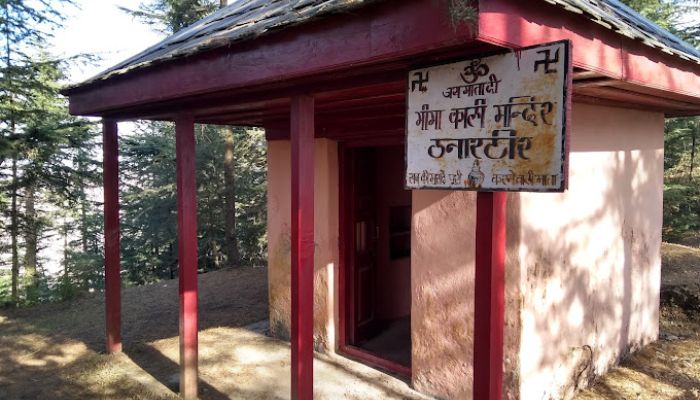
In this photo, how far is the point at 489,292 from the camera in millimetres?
2410

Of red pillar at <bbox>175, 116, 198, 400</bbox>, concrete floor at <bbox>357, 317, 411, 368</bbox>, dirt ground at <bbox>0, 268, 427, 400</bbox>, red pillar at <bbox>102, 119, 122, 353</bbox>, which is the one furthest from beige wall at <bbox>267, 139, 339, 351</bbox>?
red pillar at <bbox>102, 119, 122, 353</bbox>

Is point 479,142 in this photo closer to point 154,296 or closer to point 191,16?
point 154,296

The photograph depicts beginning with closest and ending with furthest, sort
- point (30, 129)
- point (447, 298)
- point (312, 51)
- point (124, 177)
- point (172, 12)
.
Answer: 1. point (312, 51)
2. point (447, 298)
3. point (30, 129)
4. point (172, 12)
5. point (124, 177)

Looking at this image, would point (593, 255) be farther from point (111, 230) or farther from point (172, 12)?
point (172, 12)

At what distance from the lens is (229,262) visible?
42.2 feet

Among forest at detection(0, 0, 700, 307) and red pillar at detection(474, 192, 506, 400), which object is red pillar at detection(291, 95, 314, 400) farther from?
forest at detection(0, 0, 700, 307)

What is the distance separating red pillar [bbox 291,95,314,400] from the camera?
10.3 feet

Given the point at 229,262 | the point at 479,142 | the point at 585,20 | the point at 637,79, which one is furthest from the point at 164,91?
the point at 229,262

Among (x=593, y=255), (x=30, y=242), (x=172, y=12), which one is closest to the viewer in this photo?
(x=593, y=255)

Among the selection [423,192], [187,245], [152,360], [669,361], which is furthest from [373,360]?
[669,361]

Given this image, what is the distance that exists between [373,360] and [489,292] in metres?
2.82

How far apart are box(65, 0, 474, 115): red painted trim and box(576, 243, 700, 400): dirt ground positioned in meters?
3.46

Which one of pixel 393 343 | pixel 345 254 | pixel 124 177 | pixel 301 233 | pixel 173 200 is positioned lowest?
pixel 393 343

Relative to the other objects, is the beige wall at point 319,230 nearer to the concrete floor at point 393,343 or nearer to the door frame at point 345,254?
the door frame at point 345,254
